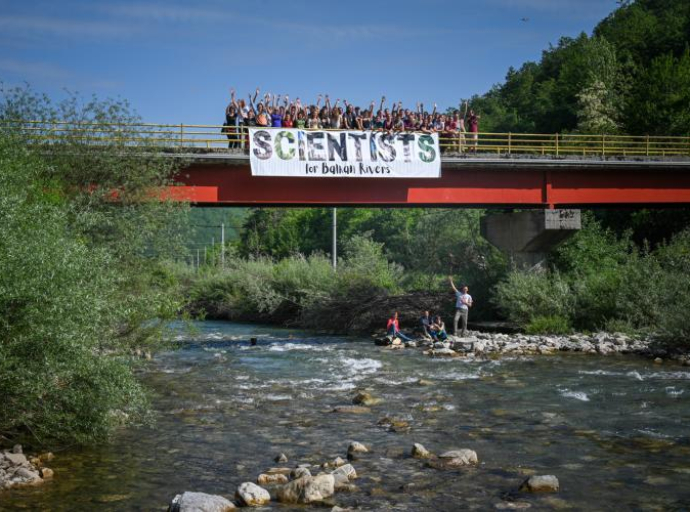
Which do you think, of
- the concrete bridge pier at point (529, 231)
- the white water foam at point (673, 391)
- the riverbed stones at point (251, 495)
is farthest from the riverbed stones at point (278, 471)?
the concrete bridge pier at point (529, 231)

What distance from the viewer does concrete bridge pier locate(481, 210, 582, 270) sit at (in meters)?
34.4

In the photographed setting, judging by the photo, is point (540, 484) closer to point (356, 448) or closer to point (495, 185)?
point (356, 448)

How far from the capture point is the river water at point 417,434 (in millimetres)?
10766

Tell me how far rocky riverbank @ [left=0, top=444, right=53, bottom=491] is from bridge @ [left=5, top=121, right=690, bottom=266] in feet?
48.2

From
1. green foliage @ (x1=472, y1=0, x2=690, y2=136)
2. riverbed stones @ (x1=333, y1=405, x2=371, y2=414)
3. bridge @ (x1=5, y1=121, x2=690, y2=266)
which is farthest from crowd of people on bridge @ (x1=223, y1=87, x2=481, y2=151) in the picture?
green foliage @ (x1=472, y1=0, x2=690, y2=136)

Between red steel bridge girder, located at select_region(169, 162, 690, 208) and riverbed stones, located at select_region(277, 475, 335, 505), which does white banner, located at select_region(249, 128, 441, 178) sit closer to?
red steel bridge girder, located at select_region(169, 162, 690, 208)

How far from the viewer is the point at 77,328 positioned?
38.5 feet

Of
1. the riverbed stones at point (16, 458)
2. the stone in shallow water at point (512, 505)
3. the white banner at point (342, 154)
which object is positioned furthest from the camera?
the white banner at point (342, 154)

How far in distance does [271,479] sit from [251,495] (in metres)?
1.06

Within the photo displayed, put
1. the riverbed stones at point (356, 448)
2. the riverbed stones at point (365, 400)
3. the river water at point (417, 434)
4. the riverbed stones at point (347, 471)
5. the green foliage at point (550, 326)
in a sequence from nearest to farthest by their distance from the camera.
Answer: the river water at point (417, 434), the riverbed stones at point (347, 471), the riverbed stones at point (356, 448), the riverbed stones at point (365, 400), the green foliage at point (550, 326)

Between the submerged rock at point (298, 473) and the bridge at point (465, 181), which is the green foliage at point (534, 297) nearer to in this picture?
the bridge at point (465, 181)

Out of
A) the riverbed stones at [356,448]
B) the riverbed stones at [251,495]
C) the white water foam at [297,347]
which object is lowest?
the white water foam at [297,347]

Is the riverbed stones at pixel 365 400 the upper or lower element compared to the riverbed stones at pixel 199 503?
lower

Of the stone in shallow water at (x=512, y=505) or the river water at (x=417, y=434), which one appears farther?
the river water at (x=417, y=434)
